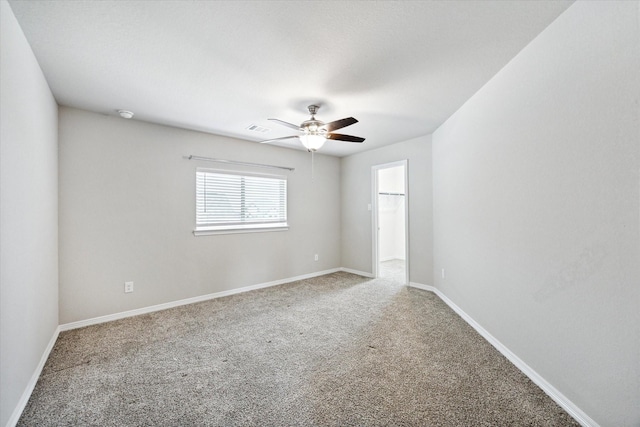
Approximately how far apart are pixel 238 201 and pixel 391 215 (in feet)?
12.9

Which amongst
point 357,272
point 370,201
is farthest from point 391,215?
point 357,272

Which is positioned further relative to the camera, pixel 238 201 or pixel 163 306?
pixel 238 201

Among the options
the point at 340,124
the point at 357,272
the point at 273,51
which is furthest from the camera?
the point at 357,272

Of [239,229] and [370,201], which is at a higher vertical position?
[370,201]

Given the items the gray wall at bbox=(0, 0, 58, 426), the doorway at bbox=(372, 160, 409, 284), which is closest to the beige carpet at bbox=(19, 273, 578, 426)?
the gray wall at bbox=(0, 0, 58, 426)

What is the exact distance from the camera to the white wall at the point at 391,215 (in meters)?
6.34

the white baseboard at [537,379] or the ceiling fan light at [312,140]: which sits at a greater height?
the ceiling fan light at [312,140]

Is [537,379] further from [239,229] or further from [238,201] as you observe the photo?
[238,201]

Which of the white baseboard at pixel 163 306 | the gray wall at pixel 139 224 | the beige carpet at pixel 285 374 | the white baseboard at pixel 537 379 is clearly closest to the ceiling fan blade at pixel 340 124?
the gray wall at pixel 139 224

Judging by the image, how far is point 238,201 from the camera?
166 inches

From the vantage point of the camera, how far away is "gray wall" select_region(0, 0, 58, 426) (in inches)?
58.0

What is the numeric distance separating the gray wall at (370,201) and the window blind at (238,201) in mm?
1407

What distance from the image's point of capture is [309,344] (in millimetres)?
2521

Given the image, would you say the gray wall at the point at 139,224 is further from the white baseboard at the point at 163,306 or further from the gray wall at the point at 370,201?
the gray wall at the point at 370,201
